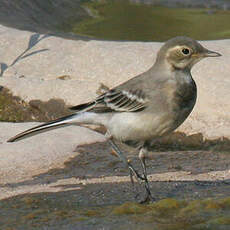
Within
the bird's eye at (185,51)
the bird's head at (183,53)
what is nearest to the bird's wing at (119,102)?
the bird's head at (183,53)

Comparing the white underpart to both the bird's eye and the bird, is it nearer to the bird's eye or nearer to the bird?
the bird

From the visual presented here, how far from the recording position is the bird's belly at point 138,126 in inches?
284

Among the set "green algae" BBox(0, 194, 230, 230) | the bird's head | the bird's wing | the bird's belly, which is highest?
the bird's head

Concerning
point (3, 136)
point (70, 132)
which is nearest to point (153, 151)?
point (70, 132)

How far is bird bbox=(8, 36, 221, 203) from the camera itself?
7.21 m

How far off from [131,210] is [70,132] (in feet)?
11.3

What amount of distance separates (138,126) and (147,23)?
37.6ft

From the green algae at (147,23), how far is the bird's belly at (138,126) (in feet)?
30.1

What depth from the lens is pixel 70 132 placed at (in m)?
10.4

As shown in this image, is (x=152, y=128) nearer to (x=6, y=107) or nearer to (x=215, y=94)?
(x=215, y=94)

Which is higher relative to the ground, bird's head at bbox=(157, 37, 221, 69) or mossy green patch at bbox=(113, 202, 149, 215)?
bird's head at bbox=(157, 37, 221, 69)

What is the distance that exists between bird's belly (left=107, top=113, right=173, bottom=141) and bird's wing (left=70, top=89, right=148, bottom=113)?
0.08m

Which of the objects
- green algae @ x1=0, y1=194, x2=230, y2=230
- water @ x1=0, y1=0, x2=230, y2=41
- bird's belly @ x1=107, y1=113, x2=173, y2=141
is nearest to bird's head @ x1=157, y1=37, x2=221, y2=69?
bird's belly @ x1=107, y1=113, x2=173, y2=141

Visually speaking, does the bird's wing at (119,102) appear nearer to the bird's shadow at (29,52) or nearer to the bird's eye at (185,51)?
the bird's eye at (185,51)
